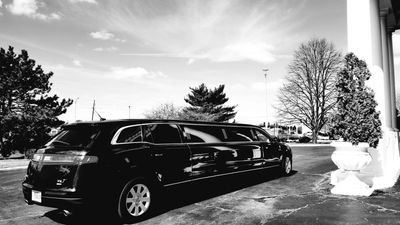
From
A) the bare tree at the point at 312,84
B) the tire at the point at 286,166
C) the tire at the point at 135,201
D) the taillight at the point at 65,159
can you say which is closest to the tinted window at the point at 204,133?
the tire at the point at 135,201

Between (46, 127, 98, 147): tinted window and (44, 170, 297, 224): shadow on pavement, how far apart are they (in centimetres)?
97

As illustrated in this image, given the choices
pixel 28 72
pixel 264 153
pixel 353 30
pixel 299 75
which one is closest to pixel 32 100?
pixel 28 72

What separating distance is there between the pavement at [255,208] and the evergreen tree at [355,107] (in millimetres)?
1207

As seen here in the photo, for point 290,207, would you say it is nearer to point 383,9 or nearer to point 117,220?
point 117,220

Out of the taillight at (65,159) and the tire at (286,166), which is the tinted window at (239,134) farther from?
the taillight at (65,159)

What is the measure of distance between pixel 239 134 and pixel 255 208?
91.5 inches

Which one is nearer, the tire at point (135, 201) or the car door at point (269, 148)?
the tire at point (135, 201)

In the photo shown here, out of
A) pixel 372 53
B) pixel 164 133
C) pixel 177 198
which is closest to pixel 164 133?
pixel 164 133

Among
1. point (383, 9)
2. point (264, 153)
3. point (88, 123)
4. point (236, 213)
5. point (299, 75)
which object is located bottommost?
point (236, 213)

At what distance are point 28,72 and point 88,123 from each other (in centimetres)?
2197

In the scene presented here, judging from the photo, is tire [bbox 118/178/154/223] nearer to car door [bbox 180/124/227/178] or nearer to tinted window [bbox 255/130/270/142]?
car door [bbox 180/124/227/178]

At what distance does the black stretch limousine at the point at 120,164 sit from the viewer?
14.1 ft

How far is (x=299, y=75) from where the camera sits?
113 ft

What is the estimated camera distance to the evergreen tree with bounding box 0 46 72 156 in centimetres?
2145
